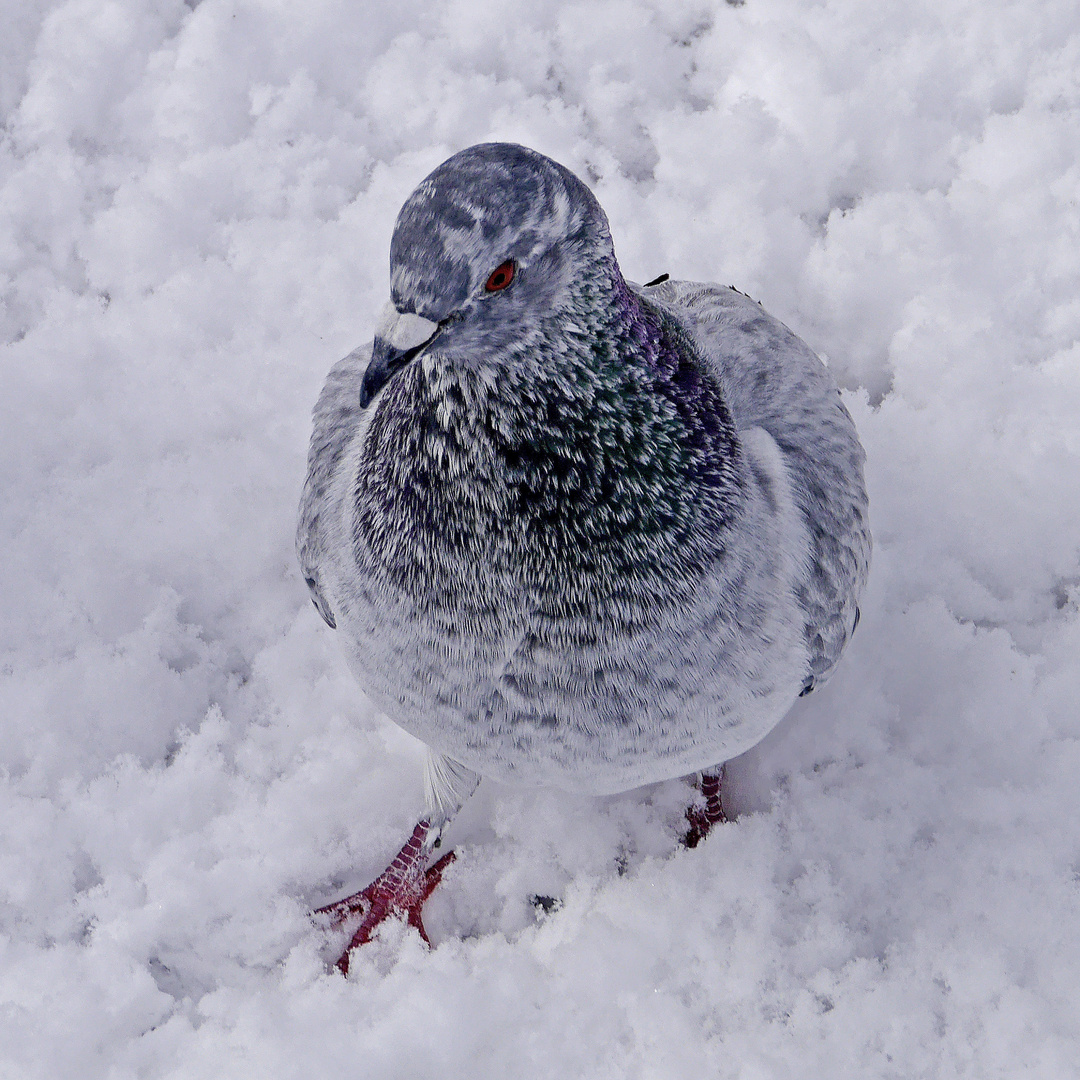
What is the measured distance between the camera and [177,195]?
411cm

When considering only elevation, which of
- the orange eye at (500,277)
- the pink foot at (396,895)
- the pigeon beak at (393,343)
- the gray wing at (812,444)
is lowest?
the pink foot at (396,895)

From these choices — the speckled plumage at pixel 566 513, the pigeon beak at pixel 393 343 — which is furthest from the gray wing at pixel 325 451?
the pigeon beak at pixel 393 343

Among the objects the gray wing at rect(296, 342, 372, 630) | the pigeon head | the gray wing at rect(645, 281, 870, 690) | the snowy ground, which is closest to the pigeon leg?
the snowy ground

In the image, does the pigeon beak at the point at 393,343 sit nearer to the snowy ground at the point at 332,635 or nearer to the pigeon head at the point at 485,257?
Answer: the pigeon head at the point at 485,257

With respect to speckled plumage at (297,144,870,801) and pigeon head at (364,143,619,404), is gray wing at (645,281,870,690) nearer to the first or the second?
speckled plumage at (297,144,870,801)

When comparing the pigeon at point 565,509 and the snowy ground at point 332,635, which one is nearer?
the pigeon at point 565,509

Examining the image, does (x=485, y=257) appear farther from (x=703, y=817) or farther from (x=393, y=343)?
(x=703, y=817)

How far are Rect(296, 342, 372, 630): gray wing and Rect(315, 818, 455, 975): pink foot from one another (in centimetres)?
89

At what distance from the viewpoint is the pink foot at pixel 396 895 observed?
3.18m

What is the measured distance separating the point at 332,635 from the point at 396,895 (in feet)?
2.97

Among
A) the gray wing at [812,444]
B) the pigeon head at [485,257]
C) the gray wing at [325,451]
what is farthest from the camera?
the gray wing at [325,451]

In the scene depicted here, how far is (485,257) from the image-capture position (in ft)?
5.71

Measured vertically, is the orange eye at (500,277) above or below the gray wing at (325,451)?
above

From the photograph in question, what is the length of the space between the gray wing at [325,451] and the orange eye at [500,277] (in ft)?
2.70
